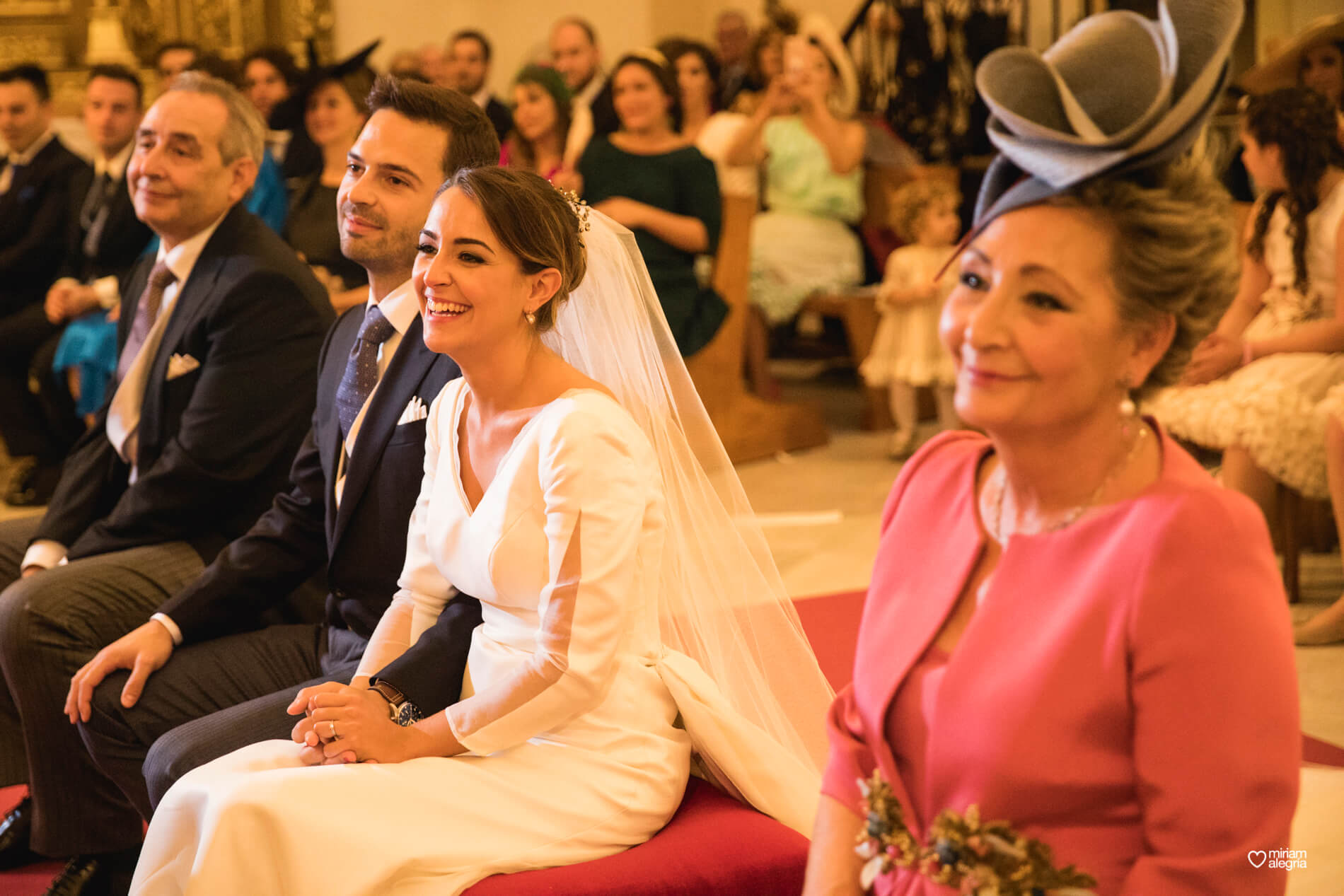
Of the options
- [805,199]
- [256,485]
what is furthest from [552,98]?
[256,485]

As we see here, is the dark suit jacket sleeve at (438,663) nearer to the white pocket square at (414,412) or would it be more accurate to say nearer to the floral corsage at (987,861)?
the white pocket square at (414,412)

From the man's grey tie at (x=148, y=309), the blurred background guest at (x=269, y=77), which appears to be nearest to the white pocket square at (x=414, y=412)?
the man's grey tie at (x=148, y=309)

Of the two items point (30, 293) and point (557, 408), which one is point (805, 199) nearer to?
point (30, 293)

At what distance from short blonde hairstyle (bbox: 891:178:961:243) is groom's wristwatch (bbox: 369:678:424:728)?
511 centimetres

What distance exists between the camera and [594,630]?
1800 millimetres

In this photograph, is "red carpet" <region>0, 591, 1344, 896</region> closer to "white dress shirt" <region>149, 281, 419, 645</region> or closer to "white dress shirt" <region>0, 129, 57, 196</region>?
"white dress shirt" <region>149, 281, 419, 645</region>

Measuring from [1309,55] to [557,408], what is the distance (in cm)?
460

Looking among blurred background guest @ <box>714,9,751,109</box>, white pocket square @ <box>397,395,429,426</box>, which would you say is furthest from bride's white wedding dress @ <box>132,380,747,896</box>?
blurred background guest @ <box>714,9,751,109</box>

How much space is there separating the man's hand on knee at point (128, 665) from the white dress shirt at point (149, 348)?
26.6 inches

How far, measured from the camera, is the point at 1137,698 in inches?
47.1

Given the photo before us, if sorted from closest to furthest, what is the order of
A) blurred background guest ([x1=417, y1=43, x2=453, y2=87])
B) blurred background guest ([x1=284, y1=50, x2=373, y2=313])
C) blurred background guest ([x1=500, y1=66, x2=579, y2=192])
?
1. blurred background guest ([x1=284, y1=50, x2=373, y2=313])
2. blurred background guest ([x1=500, y1=66, x2=579, y2=192])
3. blurred background guest ([x1=417, y1=43, x2=453, y2=87])

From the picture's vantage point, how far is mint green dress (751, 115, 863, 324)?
714 centimetres

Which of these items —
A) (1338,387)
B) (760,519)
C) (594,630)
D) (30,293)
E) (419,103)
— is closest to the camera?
(594,630)

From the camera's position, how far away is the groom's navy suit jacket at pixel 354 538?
6.77ft
